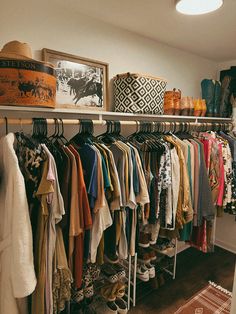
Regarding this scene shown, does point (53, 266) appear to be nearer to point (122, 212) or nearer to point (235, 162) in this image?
point (122, 212)

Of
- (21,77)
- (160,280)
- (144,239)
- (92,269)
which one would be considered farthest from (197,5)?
(160,280)

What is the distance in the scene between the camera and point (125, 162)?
149 centimetres

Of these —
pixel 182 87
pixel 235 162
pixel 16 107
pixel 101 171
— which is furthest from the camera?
pixel 182 87

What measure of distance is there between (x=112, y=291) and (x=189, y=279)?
932mm

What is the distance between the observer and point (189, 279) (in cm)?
229

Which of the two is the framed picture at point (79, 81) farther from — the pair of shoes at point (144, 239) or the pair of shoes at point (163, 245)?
the pair of shoes at point (163, 245)

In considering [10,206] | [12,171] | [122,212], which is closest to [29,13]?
[12,171]

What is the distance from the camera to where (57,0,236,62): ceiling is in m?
1.47

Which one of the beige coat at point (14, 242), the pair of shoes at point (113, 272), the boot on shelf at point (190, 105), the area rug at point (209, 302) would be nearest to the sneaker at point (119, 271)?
the pair of shoes at point (113, 272)

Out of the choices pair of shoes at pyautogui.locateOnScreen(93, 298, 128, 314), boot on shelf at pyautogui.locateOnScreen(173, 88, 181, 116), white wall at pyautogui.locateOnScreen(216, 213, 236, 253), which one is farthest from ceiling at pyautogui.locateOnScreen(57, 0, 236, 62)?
pair of shoes at pyautogui.locateOnScreen(93, 298, 128, 314)

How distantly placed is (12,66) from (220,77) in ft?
8.08

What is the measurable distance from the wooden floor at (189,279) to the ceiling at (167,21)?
2.26m

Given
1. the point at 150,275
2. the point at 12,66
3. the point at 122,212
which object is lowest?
the point at 150,275

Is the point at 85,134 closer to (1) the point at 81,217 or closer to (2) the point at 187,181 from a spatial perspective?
(1) the point at 81,217
